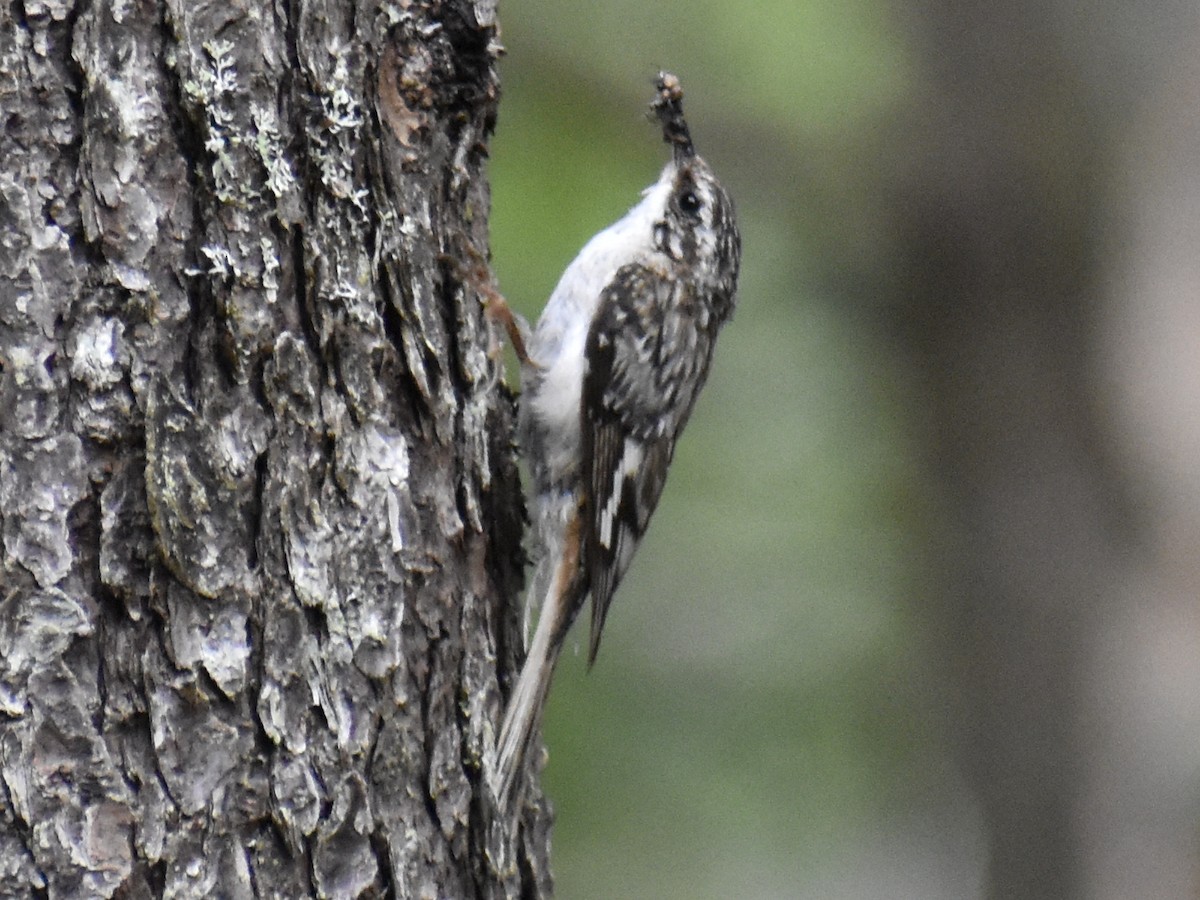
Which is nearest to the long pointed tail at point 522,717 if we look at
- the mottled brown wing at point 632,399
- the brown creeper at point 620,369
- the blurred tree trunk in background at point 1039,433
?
the brown creeper at point 620,369

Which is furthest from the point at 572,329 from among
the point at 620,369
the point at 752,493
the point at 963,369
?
the point at 752,493

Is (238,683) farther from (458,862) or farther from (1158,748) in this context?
(1158,748)

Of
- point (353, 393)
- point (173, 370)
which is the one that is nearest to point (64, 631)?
point (173, 370)

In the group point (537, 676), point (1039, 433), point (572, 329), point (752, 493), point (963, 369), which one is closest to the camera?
point (537, 676)

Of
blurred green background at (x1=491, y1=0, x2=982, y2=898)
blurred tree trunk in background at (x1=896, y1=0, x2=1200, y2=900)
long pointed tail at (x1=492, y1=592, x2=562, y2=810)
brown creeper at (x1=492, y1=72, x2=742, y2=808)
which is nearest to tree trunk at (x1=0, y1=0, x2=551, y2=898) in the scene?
long pointed tail at (x1=492, y1=592, x2=562, y2=810)

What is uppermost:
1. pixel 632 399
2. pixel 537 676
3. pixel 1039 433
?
pixel 1039 433

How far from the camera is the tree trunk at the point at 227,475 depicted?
1.86 metres

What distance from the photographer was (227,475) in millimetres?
1982

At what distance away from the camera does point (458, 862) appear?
2238mm

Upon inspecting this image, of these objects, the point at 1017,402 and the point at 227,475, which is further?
the point at 1017,402

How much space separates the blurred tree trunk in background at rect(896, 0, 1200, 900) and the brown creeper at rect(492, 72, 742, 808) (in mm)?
1331

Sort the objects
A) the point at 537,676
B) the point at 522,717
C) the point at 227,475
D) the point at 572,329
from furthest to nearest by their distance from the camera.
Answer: the point at 572,329, the point at 537,676, the point at 522,717, the point at 227,475

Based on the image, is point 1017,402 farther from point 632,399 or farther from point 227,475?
point 227,475

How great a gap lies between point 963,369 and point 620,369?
1.77m
